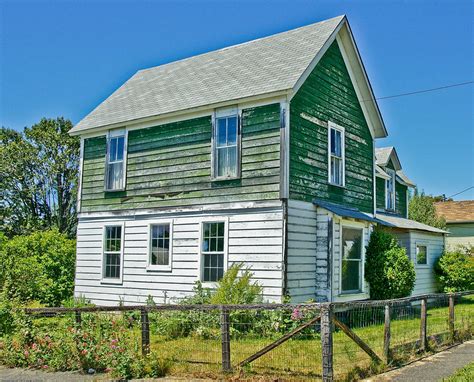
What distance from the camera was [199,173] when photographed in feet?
50.5

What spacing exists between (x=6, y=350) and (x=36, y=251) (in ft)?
33.7

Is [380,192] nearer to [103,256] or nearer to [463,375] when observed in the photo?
[103,256]

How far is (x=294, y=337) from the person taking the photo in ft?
34.0

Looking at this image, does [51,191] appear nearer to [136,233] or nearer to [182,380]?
[136,233]

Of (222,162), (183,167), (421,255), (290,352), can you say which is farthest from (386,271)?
(421,255)

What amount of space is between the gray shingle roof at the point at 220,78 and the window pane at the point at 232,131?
64 centimetres

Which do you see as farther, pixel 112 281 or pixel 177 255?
pixel 112 281

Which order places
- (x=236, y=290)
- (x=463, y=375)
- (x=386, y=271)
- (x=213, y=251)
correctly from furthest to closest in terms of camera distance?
(x=386, y=271)
(x=213, y=251)
(x=236, y=290)
(x=463, y=375)

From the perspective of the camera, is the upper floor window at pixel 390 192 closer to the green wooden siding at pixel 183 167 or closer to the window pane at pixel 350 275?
the window pane at pixel 350 275

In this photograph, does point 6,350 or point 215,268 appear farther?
point 215,268

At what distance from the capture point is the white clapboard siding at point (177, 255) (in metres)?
13.5

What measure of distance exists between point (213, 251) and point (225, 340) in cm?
635

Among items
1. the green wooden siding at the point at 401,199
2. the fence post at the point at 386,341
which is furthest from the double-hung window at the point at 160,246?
the green wooden siding at the point at 401,199

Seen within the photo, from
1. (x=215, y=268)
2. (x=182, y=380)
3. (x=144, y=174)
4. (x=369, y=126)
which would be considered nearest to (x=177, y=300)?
(x=215, y=268)
